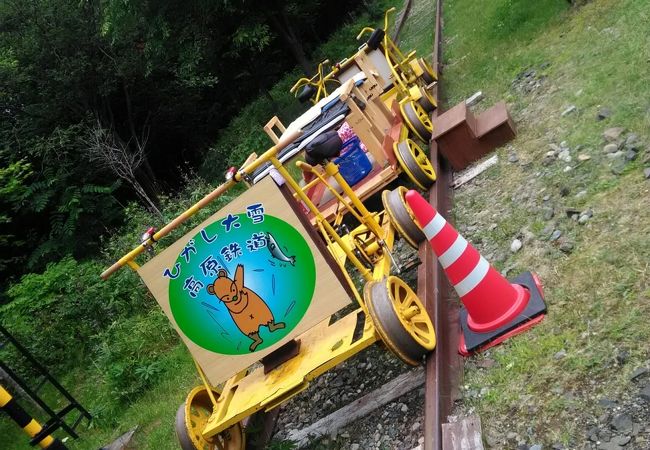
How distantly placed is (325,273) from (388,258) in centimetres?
94

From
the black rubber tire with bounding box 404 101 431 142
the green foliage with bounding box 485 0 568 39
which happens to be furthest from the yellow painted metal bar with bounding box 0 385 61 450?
the green foliage with bounding box 485 0 568 39

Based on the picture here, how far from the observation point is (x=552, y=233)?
4105 mm

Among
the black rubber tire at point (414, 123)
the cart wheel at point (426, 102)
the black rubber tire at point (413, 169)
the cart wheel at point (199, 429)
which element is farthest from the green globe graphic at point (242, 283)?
the cart wheel at point (426, 102)

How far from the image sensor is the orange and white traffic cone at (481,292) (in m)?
3.60

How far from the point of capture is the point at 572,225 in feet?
13.2

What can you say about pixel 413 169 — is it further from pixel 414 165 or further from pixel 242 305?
pixel 242 305

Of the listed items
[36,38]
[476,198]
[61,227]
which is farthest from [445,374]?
[36,38]

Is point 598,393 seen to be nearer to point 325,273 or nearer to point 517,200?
point 325,273

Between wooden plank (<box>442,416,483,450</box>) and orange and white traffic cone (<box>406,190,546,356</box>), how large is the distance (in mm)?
630

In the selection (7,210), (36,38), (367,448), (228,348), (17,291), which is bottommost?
(367,448)

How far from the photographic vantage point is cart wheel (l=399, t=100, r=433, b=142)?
747 centimetres

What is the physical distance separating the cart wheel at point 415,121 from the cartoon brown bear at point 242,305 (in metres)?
4.15

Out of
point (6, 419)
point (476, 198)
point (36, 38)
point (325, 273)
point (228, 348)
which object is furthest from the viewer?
point (36, 38)

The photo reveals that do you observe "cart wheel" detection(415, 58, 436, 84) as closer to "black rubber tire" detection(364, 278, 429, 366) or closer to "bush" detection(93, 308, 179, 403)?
"bush" detection(93, 308, 179, 403)
